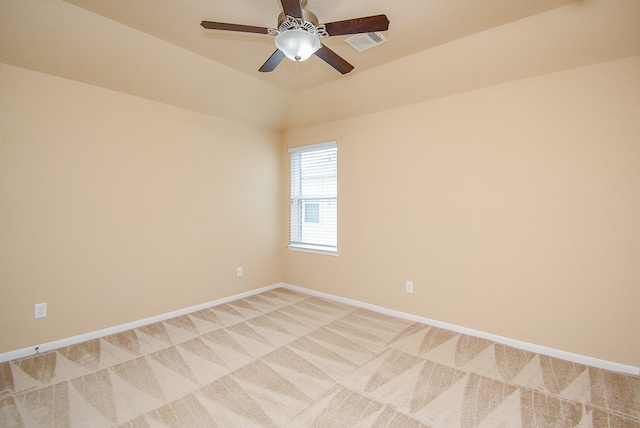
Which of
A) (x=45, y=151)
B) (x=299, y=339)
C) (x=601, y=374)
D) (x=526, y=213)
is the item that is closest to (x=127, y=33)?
(x=45, y=151)

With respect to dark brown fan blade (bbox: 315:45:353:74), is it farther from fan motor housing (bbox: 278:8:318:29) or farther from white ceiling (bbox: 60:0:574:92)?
white ceiling (bbox: 60:0:574:92)

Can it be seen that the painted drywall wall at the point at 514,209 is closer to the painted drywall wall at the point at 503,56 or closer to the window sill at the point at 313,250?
the painted drywall wall at the point at 503,56

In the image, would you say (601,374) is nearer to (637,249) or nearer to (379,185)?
(637,249)

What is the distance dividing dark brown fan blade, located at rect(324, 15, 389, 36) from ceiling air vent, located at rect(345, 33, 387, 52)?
2.48 ft

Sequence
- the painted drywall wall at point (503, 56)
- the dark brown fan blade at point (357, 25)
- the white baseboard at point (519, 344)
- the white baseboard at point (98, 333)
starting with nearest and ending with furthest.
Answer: the dark brown fan blade at point (357, 25) < the painted drywall wall at point (503, 56) < the white baseboard at point (519, 344) < the white baseboard at point (98, 333)

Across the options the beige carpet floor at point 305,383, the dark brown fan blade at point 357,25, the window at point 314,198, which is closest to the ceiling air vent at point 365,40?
the dark brown fan blade at point 357,25

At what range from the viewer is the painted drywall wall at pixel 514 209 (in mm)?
2277

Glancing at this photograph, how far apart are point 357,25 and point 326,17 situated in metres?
0.75

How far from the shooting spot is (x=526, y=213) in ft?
8.61

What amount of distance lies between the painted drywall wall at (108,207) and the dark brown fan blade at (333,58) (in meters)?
2.18

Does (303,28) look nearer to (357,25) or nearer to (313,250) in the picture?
(357,25)

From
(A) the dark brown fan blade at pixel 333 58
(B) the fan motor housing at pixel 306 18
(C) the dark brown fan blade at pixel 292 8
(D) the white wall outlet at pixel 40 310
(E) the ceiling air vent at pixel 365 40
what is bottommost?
(D) the white wall outlet at pixel 40 310

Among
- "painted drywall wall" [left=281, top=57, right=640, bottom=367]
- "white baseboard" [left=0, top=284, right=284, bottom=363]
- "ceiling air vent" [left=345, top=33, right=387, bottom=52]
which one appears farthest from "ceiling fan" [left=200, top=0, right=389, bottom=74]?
"white baseboard" [left=0, top=284, right=284, bottom=363]

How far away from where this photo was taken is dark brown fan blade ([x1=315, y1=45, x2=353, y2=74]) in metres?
1.95
